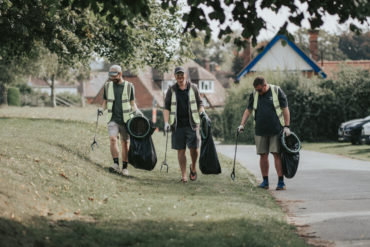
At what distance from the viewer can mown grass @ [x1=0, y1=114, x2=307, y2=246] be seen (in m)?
6.18

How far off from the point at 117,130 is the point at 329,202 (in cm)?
403

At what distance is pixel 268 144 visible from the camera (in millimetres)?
10648

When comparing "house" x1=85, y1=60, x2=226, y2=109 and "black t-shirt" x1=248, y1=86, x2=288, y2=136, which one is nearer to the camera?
"black t-shirt" x1=248, y1=86, x2=288, y2=136

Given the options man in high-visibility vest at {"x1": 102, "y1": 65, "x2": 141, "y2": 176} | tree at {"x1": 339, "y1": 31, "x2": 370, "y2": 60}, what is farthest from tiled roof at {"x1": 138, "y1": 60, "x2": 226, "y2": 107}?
man in high-visibility vest at {"x1": 102, "y1": 65, "x2": 141, "y2": 176}

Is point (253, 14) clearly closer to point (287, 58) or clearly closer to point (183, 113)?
point (183, 113)

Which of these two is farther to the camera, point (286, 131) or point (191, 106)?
point (191, 106)

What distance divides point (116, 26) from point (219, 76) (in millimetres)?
86442

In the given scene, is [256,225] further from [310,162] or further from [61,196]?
[310,162]

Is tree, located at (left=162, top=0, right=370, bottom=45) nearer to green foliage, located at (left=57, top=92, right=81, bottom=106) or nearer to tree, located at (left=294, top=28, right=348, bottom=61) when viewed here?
tree, located at (left=294, top=28, right=348, bottom=61)

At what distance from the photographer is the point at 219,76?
94.7 meters

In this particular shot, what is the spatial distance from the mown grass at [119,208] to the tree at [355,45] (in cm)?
5590

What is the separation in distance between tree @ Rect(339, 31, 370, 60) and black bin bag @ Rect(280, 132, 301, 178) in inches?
2214

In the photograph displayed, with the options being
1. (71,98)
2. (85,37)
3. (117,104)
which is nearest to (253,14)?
(117,104)

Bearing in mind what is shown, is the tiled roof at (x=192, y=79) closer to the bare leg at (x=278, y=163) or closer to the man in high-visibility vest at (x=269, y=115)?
the bare leg at (x=278, y=163)
